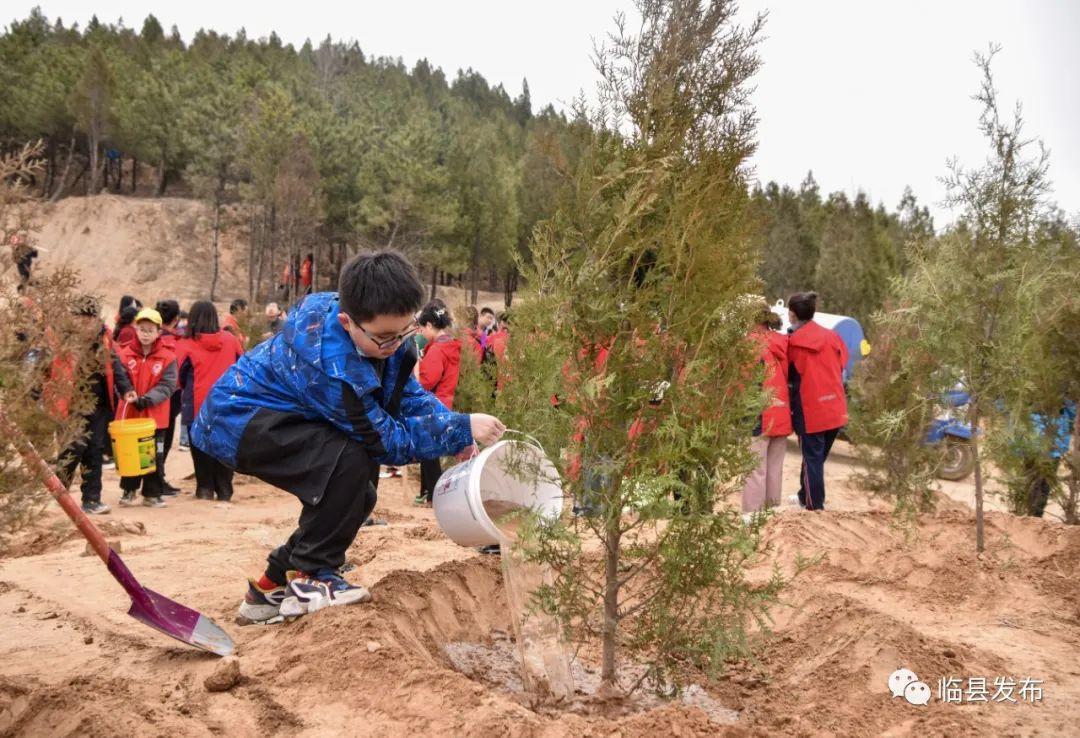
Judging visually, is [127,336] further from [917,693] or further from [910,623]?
[917,693]

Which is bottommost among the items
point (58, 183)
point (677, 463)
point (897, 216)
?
point (677, 463)

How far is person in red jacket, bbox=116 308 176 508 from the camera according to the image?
820 centimetres

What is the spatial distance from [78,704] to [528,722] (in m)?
1.66

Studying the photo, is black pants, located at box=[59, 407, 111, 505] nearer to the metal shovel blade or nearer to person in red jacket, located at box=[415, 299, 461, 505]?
person in red jacket, located at box=[415, 299, 461, 505]

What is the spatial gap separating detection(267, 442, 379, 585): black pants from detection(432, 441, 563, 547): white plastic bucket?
389mm

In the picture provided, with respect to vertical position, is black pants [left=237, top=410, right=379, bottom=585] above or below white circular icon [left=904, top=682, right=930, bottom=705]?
above

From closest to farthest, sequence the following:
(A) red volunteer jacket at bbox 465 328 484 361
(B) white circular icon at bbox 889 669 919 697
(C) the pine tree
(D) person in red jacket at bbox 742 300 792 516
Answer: (C) the pine tree
(B) white circular icon at bbox 889 669 919 697
(D) person in red jacket at bbox 742 300 792 516
(A) red volunteer jacket at bbox 465 328 484 361

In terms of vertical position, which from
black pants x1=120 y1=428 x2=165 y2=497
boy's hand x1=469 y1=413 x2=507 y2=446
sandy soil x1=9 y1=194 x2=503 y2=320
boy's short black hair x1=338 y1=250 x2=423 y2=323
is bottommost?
black pants x1=120 y1=428 x2=165 y2=497

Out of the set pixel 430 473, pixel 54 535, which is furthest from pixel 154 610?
pixel 430 473

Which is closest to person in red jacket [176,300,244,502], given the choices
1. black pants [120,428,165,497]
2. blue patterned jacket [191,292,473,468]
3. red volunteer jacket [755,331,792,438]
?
black pants [120,428,165,497]

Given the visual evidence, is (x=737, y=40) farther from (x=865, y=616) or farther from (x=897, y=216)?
(x=897, y=216)

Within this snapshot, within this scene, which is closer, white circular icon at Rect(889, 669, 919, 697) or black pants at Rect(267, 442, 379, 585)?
white circular icon at Rect(889, 669, 919, 697)

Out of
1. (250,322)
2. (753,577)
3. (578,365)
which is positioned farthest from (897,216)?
(578,365)

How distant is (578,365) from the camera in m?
3.60
